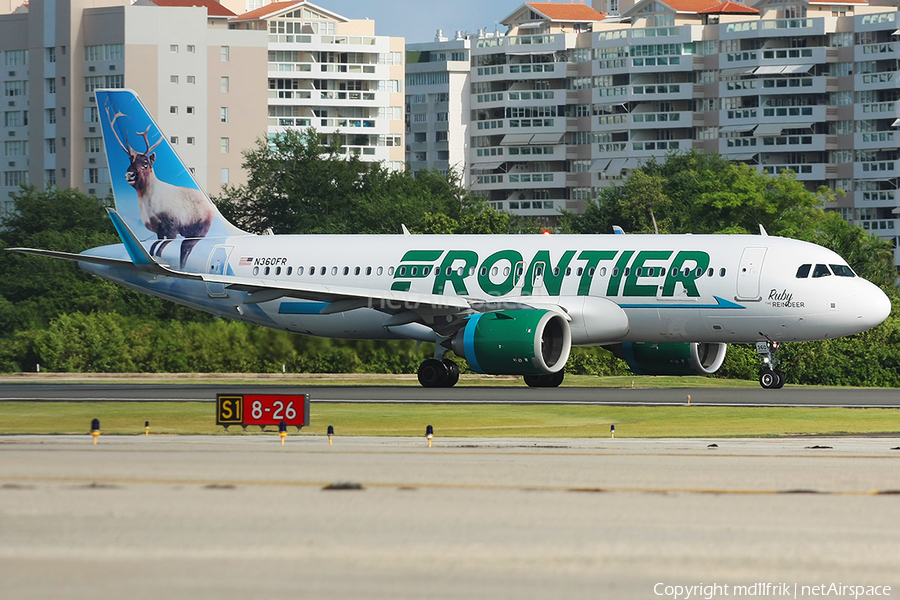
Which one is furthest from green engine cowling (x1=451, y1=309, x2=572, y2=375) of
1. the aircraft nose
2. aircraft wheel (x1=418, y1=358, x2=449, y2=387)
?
the aircraft nose

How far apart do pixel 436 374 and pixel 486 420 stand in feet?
37.0

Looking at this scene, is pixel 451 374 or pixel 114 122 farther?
pixel 114 122

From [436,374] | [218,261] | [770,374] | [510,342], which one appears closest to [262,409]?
[510,342]

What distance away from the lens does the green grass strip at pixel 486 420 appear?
2819 centimetres

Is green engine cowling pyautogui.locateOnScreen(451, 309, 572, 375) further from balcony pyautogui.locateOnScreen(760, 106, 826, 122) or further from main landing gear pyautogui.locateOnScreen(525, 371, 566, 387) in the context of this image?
balcony pyautogui.locateOnScreen(760, 106, 826, 122)

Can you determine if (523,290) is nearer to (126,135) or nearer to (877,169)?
(126,135)

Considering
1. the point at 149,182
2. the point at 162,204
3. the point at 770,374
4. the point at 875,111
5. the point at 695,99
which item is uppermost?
the point at 695,99

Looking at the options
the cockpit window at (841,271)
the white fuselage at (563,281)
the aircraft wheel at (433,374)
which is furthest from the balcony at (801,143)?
the aircraft wheel at (433,374)

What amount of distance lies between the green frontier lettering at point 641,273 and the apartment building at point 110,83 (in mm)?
123805

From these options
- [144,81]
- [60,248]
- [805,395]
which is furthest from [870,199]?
[805,395]

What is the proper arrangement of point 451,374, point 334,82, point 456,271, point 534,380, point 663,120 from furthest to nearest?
point 334,82 → point 663,120 → point 534,380 → point 456,271 → point 451,374

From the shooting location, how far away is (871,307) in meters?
→ 39.0

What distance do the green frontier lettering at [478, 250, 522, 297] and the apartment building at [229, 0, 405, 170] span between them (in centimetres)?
14891

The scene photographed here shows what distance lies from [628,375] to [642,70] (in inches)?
5153
